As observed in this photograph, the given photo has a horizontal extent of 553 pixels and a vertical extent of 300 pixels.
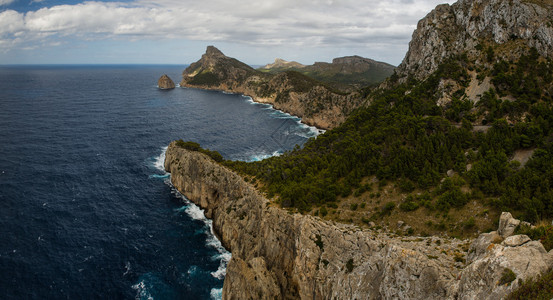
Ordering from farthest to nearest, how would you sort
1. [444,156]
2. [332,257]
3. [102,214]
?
[102,214] < [444,156] < [332,257]

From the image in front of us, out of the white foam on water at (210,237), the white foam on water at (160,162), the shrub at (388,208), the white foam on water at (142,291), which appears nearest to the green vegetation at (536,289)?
the shrub at (388,208)

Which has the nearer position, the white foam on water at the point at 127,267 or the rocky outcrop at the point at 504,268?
the rocky outcrop at the point at 504,268

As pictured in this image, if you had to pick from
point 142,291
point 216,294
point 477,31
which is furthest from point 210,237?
point 477,31

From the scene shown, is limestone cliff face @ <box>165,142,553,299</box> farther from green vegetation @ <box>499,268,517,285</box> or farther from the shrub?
the shrub

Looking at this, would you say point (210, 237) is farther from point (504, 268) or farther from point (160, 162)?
point (504, 268)

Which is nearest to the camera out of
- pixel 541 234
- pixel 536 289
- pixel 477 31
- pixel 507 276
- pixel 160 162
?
pixel 536 289

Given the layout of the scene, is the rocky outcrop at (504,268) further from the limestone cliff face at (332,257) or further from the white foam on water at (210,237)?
the white foam on water at (210,237)

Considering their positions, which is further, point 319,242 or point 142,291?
point 142,291

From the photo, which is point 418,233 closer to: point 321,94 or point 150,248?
point 150,248
